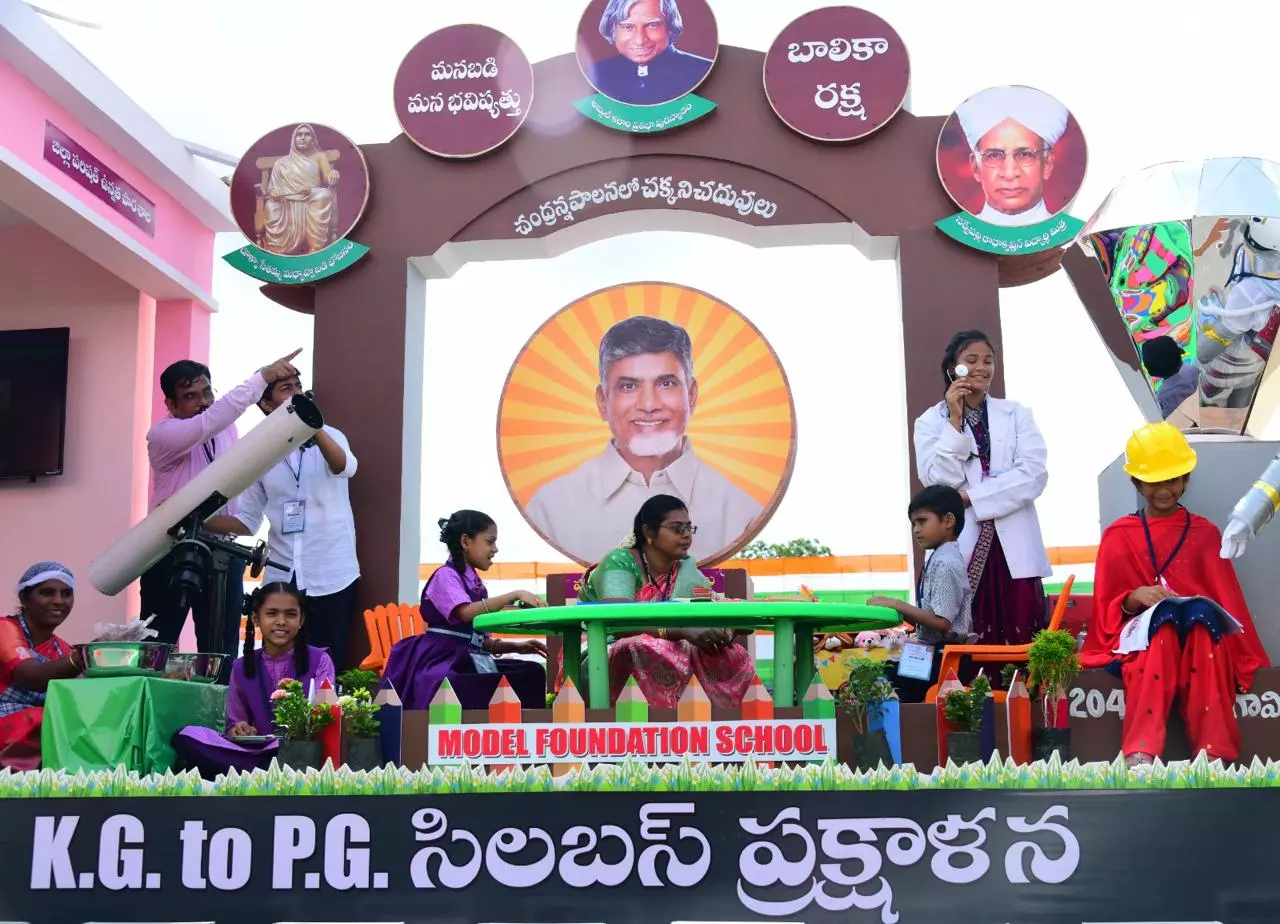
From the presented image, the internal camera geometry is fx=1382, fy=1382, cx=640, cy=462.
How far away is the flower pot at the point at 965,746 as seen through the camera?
3.96 m

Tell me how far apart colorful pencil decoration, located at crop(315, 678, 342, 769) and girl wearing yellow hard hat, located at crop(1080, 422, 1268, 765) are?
2415 mm

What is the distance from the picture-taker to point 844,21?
282 inches

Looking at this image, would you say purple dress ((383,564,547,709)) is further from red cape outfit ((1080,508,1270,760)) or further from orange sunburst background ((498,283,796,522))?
red cape outfit ((1080,508,1270,760))

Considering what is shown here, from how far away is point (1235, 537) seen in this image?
4.70 metres

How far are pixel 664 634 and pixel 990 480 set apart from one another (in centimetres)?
207

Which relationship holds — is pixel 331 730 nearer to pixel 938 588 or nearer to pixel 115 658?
pixel 115 658

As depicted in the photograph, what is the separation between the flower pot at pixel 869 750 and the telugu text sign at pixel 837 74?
402 cm

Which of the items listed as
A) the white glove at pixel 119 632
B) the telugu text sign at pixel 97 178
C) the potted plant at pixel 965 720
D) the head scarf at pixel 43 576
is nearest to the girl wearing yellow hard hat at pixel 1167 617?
the potted plant at pixel 965 720

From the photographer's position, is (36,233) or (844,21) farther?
(36,233)

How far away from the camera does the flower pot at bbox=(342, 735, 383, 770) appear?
4.14m

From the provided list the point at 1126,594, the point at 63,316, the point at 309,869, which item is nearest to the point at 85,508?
the point at 63,316

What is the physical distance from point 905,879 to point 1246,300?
11.4 ft

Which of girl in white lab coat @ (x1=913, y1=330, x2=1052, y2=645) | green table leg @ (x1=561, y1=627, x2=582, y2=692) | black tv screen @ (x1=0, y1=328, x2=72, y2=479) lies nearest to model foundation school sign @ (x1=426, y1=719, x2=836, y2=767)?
green table leg @ (x1=561, y1=627, x2=582, y2=692)

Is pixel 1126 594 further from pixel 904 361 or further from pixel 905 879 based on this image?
pixel 904 361
